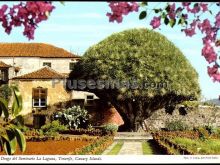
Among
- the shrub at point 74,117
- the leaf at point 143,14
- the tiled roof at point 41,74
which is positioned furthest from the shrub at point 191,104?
the leaf at point 143,14

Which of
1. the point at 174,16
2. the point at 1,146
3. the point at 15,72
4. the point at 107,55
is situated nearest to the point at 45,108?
the point at 15,72

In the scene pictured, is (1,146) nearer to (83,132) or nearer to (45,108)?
(83,132)

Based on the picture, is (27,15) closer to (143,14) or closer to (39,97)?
(143,14)

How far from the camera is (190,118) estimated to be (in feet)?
113

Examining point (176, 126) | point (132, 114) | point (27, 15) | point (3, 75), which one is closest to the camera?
point (27, 15)

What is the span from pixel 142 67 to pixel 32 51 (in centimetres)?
733

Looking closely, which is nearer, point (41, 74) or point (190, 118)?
point (41, 74)

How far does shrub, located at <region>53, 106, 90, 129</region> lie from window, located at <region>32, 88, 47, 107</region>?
4.73ft

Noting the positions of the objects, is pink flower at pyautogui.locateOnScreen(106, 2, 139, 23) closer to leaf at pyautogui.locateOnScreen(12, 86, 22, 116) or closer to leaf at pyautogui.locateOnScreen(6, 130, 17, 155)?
leaf at pyautogui.locateOnScreen(12, 86, 22, 116)

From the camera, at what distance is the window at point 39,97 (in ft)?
106

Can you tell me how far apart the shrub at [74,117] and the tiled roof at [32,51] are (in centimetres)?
393

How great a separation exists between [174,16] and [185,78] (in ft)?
78.8

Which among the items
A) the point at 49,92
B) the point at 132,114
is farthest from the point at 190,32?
the point at 49,92

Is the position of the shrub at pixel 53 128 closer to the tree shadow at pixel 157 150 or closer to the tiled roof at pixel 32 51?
the tiled roof at pixel 32 51
